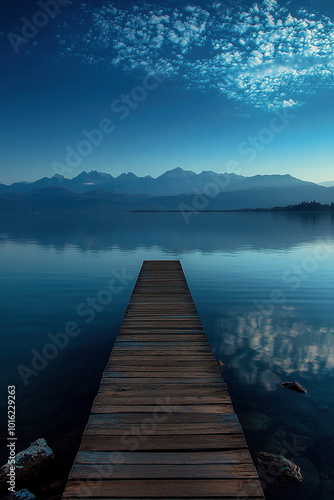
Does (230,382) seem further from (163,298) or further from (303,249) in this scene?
(303,249)

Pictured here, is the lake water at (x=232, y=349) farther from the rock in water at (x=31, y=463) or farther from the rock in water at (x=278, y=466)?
the rock in water at (x=31, y=463)

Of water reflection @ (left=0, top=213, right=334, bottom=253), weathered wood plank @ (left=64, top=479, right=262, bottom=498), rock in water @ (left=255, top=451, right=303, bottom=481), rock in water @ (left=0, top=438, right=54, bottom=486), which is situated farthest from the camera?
water reflection @ (left=0, top=213, right=334, bottom=253)

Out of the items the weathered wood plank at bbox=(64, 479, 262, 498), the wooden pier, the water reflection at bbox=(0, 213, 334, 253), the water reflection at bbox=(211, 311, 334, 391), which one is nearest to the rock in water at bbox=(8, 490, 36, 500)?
the wooden pier

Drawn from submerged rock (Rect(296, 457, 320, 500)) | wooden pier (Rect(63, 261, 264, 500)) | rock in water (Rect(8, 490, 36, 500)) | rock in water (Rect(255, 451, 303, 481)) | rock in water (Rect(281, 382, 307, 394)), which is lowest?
submerged rock (Rect(296, 457, 320, 500))

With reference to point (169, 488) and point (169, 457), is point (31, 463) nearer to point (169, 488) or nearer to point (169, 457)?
point (169, 457)

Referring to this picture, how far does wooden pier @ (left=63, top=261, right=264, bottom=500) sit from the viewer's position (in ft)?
11.7

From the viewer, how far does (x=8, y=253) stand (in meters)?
31.1

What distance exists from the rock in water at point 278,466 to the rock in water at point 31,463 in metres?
3.74

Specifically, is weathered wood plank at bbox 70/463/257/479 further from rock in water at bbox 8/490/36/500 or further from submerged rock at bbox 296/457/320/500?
submerged rock at bbox 296/457/320/500

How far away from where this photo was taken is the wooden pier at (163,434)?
11.7 ft

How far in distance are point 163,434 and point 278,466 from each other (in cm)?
244

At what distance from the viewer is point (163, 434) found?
14.5 ft

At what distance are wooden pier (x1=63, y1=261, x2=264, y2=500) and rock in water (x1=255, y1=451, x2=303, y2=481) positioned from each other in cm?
133

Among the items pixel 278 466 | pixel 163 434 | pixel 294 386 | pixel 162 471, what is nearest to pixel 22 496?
pixel 163 434
